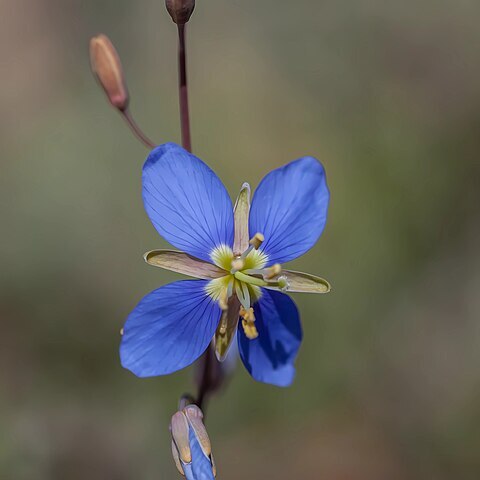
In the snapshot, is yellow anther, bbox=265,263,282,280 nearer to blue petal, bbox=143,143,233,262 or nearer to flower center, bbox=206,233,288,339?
flower center, bbox=206,233,288,339

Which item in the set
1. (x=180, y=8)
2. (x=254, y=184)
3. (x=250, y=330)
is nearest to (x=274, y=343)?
(x=250, y=330)

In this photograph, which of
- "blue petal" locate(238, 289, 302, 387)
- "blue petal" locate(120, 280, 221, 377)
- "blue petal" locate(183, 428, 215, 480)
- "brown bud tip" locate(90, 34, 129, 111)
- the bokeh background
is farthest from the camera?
the bokeh background

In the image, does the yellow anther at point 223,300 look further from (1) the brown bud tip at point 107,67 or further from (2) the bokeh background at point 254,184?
(2) the bokeh background at point 254,184

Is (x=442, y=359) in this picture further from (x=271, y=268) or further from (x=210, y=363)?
(x=271, y=268)

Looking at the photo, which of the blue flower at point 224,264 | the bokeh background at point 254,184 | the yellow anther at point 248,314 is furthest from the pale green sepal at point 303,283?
the bokeh background at point 254,184

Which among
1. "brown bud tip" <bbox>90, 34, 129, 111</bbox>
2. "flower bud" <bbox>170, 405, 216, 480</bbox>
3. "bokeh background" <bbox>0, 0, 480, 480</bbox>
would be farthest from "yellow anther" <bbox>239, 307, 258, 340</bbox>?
"bokeh background" <bbox>0, 0, 480, 480</bbox>

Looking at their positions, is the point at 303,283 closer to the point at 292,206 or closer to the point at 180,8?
the point at 292,206

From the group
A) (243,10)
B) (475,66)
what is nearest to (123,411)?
(243,10)
